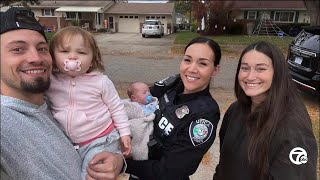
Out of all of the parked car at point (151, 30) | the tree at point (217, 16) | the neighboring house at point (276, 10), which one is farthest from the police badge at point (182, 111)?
the neighboring house at point (276, 10)

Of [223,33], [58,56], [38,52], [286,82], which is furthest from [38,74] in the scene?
[223,33]

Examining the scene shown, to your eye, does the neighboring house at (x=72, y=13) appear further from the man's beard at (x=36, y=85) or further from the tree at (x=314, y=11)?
the man's beard at (x=36, y=85)

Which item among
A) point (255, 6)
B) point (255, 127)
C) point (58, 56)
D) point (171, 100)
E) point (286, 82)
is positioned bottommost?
point (255, 127)

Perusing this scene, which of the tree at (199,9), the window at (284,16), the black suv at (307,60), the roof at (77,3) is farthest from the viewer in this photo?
the roof at (77,3)

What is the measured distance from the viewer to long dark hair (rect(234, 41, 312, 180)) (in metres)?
1.92

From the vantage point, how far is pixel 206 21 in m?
31.6

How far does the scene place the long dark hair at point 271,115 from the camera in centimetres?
192

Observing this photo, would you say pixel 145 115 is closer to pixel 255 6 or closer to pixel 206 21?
pixel 206 21

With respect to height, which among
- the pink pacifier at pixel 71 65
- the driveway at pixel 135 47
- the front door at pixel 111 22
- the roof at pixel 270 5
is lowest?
the driveway at pixel 135 47

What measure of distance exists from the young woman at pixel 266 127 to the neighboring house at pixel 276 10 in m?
36.6

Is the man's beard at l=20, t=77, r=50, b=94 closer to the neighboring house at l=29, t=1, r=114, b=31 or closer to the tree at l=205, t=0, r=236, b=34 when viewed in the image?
the tree at l=205, t=0, r=236, b=34

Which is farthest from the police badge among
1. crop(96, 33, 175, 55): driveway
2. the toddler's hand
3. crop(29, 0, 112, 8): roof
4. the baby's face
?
crop(29, 0, 112, 8): roof

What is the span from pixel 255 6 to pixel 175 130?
38744 mm

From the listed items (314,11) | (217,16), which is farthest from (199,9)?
(314,11)
